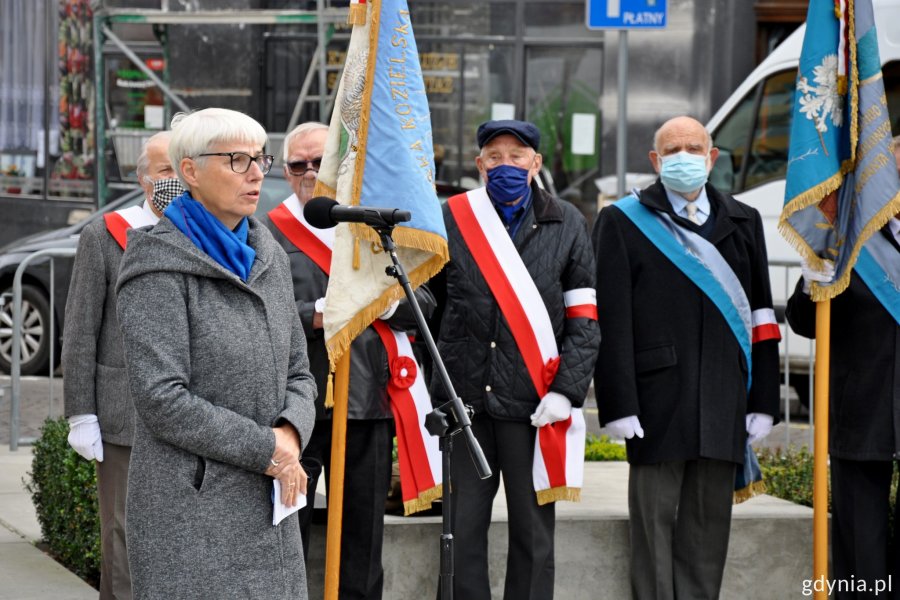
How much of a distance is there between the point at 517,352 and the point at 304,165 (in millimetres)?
1067

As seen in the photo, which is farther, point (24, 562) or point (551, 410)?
point (24, 562)

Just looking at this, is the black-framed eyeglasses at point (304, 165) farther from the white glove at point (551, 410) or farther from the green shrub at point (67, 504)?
the green shrub at point (67, 504)

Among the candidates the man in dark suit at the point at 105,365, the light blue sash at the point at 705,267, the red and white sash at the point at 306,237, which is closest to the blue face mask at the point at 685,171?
the light blue sash at the point at 705,267

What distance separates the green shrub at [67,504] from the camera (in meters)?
6.99

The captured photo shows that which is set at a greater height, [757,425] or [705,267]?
[705,267]

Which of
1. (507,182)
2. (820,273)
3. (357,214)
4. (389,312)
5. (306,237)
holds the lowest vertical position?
(389,312)

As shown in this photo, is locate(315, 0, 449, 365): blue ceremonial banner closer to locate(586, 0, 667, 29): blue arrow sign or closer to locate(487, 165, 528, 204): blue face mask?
locate(487, 165, 528, 204): blue face mask

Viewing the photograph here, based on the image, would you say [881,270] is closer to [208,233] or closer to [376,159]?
[376,159]

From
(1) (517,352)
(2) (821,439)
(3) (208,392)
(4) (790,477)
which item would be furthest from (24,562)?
(4) (790,477)

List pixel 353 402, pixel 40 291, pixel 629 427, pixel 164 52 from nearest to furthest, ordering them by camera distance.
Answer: pixel 353 402
pixel 629 427
pixel 40 291
pixel 164 52

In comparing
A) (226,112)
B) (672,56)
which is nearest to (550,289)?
(226,112)

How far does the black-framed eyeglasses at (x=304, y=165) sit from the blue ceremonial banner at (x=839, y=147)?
6.60 ft

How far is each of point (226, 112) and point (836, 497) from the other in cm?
341

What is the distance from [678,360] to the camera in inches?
254
